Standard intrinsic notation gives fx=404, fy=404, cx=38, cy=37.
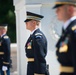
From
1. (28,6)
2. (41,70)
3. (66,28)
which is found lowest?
(41,70)

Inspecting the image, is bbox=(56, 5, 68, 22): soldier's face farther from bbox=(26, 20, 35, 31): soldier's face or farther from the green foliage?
the green foliage

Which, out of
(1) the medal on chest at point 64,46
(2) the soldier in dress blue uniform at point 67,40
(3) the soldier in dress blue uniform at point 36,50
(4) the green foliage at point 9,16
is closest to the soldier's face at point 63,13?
(2) the soldier in dress blue uniform at point 67,40

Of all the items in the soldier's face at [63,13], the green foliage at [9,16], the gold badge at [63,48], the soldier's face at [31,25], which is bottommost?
the gold badge at [63,48]

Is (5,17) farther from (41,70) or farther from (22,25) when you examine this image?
(41,70)

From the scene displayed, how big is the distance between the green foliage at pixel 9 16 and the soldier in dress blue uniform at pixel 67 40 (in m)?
20.5

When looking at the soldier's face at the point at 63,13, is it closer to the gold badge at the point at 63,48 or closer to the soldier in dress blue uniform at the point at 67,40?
the soldier in dress blue uniform at the point at 67,40

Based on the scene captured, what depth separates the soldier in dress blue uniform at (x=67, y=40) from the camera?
400 cm

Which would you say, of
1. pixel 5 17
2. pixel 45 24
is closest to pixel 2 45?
pixel 45 24

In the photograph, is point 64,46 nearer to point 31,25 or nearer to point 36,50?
point 36,50

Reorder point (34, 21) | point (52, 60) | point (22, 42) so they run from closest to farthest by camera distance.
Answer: point (34, 21) → point (52, 60) → point (22, 42)

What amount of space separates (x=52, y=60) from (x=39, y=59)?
148 inches

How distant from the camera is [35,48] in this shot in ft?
20.2

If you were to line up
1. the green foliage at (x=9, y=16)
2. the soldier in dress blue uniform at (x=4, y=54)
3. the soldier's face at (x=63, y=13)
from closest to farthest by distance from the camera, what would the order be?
the soldier's face at (x=63, y=13) < the soldier in dress blue uniform at (x=4, y=54) < the green foliage at (x=9, y=16)

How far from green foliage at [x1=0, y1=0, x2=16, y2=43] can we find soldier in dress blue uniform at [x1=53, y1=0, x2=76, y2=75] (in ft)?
67.1
